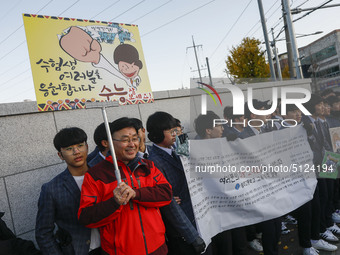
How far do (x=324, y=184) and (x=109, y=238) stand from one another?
2818mm

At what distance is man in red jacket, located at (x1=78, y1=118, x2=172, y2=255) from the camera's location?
181 centimetres

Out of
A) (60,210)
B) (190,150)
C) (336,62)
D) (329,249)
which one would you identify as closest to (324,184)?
Result: (329,249)

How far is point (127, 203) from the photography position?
6.38 ft

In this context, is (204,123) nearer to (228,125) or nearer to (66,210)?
(228,125)

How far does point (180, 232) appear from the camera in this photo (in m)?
2.23

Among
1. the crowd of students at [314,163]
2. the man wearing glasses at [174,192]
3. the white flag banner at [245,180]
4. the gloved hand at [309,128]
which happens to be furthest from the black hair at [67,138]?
the gloved hand at [309,128]

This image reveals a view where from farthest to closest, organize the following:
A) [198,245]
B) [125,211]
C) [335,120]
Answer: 1. [335,120]
2. [198,245]
3. [125,211]

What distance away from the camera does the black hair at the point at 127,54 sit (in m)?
3.06

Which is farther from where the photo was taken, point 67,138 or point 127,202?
point 67,138

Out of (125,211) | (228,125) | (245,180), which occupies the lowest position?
(245,180)

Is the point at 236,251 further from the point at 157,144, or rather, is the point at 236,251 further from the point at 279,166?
the point at 157,144

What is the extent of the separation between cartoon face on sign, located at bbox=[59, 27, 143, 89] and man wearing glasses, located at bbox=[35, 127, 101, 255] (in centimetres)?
88

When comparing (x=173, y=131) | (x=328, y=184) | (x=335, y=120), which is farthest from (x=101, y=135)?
(x=335, y=120)

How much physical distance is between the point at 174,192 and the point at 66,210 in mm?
909
